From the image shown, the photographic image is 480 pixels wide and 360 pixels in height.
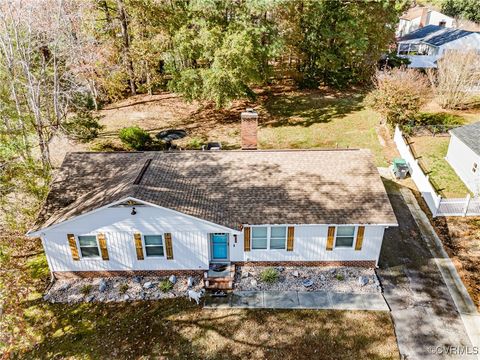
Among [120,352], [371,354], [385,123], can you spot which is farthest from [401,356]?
[385,123]

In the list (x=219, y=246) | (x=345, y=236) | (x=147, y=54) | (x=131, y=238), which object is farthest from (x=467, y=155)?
(x=147, y=54)

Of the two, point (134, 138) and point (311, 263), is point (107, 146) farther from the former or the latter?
point (311, 263)

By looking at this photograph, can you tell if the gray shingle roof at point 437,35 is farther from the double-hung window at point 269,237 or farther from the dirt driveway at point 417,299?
the double-hung window at point 269,237

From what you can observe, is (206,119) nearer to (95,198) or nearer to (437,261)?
(95,198)

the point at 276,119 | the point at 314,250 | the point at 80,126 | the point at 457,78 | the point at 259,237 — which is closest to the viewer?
the point at 259,237

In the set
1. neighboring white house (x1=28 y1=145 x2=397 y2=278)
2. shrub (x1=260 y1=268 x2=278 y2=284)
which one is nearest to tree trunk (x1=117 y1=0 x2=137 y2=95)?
neighboring white house (x1=28 y1=145 x2=397 y2=278)

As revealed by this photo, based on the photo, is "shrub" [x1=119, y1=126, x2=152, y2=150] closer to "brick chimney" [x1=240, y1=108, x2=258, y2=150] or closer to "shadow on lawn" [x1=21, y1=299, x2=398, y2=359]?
"brick chimney" [x1=240, y1=108, x2=258, y2=150]
